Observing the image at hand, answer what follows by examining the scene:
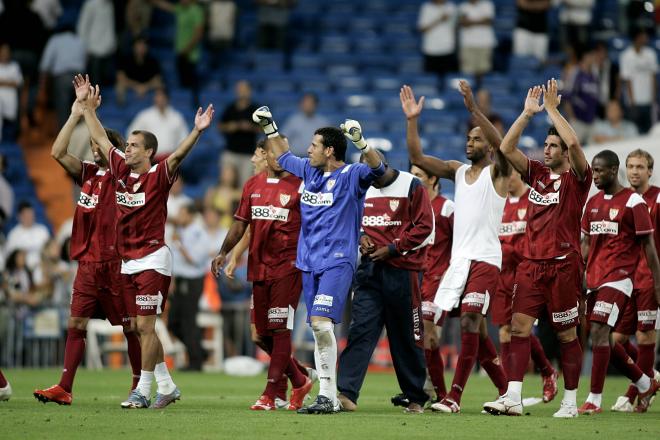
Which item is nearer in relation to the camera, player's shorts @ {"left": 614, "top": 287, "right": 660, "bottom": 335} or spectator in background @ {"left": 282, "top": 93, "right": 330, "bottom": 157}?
player's shorts @ {"left": 614, "top": 287, "right": 660, "bottom": 335}

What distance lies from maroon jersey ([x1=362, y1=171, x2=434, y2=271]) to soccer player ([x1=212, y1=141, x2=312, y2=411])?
2.70 ft

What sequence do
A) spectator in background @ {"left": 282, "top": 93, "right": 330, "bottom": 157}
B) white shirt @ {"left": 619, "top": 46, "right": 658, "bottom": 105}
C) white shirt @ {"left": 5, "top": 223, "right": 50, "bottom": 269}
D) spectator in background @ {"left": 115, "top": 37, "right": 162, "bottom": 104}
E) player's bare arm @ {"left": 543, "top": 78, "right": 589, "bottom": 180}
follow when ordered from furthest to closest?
spectator in background @ {"left": 115, "top": 37, "right": 162, "bottom": 104} → white shirt @ {"left": 619, "top": 46, "right": 658, "bottom": 105} → spectator in background @ {"left": 282, "top": 93, "right": 330, "bottom": 157} → white shirt @ {"left": 5, "top": 223, "right": 50, "bottom": 269} → player's bare arm @ {"left": 543, "top": 78, "right": 589, "bottom": 180}

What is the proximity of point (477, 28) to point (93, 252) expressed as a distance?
15.1 metres

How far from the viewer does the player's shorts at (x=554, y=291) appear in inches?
→ 481

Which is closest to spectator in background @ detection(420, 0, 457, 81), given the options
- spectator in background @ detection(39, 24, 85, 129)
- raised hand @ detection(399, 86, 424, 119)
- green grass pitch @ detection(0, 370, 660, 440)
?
spectator in background @ detection(39, 24, 85, 129)

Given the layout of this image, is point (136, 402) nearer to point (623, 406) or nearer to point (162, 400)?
point (162, 400)

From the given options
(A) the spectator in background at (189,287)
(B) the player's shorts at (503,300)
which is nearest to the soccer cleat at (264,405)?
(B) the player's shorts at (503,300)

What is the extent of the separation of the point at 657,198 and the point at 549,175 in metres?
2.31

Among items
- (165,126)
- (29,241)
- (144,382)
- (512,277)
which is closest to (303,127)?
(165,126)

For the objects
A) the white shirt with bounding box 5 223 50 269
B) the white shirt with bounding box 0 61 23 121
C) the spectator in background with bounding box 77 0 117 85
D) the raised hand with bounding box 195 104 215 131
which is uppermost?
the spectator in background with bounding box 77 0 117 85

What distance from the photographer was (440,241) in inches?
583

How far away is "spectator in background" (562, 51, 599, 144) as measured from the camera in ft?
83.8

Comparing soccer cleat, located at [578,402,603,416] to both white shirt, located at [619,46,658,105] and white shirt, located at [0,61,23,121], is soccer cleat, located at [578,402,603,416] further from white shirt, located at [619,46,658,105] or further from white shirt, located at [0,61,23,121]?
white shirt, located at [0,61,23,121]

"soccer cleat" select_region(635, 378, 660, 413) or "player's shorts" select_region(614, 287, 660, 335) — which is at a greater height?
"player's shorts" select_region(614, 287, 660, 335)
